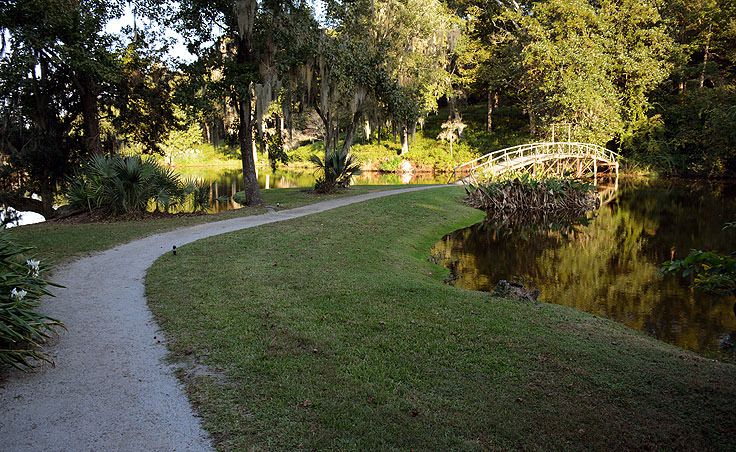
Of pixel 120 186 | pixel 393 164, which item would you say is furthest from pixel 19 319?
pixel 393 164

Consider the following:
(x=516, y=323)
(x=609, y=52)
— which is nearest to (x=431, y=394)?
(x=516, y=323)

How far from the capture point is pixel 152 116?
20109 millimetres

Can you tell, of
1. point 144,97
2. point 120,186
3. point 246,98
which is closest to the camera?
point 120,186

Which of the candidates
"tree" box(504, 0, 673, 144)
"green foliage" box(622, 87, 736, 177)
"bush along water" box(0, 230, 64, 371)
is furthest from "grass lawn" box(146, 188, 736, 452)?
"green foliage" box(622, 87, 736, 177)

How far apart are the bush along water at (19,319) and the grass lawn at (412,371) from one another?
1474 millimetres

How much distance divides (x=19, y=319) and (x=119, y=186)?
11.2 m

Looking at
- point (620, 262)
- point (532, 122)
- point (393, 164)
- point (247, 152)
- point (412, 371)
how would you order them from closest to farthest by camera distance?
point (412, 371) < point (620, 262) < point (247, 152) < point (532, 122) < point (393, 164)

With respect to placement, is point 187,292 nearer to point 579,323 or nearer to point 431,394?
point 431,394

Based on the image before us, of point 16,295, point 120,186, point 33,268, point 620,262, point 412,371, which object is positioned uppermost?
point 120,186

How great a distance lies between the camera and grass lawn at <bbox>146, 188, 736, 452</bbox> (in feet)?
13.5

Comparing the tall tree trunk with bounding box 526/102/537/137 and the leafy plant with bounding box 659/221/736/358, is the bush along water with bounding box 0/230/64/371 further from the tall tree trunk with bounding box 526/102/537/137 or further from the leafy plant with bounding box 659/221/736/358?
the tall tree trunk with bounding box 526/102/537/137

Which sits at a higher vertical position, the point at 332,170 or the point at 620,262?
the point at 332,170

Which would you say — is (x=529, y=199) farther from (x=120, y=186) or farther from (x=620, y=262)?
(x=120, y=186)

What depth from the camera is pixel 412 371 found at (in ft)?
17.3
